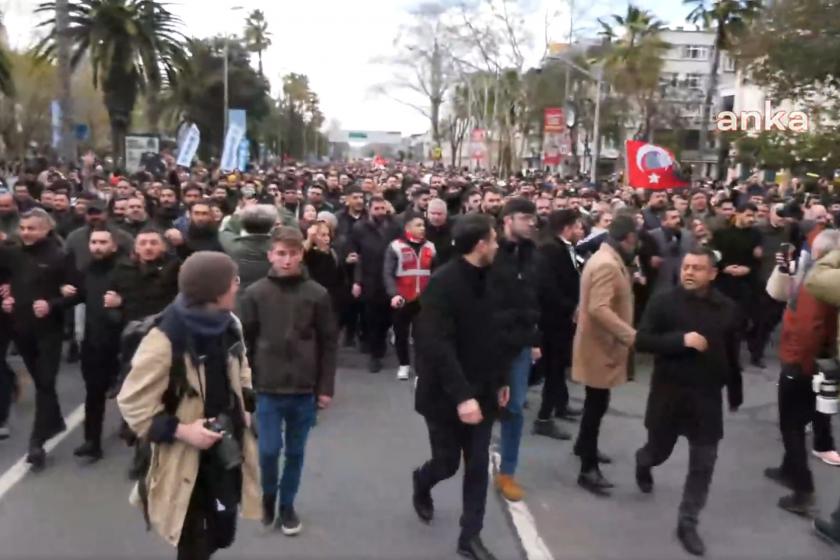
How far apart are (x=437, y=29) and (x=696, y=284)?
48121 millimetres

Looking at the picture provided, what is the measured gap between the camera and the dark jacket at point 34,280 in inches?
254

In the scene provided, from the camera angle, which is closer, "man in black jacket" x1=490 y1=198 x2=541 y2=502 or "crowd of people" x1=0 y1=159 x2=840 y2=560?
"crowd of people" x1=0 y1=159 x2=840 y2=560

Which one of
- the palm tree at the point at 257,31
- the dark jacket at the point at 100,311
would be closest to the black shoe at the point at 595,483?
the dark jacket at the point at 100,311

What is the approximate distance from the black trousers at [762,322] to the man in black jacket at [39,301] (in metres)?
6.86

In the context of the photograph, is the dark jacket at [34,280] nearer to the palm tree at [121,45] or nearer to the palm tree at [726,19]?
the palm tree at [121,45]

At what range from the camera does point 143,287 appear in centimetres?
621

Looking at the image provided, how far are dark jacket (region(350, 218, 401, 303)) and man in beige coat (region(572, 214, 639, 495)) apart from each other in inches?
149

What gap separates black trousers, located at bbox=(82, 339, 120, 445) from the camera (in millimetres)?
6398

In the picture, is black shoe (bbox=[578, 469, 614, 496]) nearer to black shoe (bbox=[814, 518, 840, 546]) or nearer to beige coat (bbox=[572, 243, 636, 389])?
beige coat (bbox=[572, 243, 636, 389])

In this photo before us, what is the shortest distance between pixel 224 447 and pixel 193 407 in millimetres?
200

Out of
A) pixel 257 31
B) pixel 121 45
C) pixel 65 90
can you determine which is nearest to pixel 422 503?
pixel 65 90

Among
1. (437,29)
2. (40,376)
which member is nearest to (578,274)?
(40,376)

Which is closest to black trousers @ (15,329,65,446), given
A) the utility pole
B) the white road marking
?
the white road marking

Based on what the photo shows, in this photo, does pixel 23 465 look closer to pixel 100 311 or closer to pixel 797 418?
pixel 100 311
